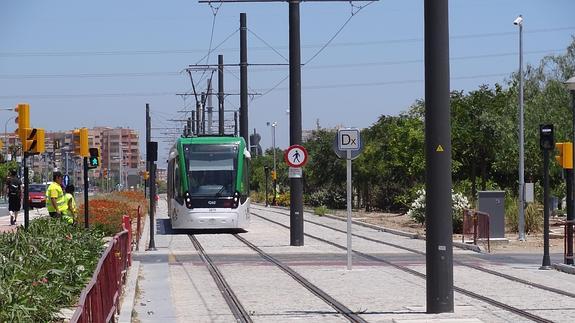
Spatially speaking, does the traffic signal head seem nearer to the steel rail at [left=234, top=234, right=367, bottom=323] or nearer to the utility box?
the steel rail at [left=234, top=234, right=367, bottom=323]

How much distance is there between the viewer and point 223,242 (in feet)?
99.8

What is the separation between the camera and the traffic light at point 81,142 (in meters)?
24.8

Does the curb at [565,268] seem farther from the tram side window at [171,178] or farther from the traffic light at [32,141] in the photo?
the tram side window at [171,178]

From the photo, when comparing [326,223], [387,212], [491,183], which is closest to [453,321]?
[326,223]

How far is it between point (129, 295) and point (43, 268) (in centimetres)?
368

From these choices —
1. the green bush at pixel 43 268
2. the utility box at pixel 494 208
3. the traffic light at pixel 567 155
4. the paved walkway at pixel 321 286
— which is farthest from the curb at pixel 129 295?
the utility box at pixel 494 208

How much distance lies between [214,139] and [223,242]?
515 centimetres

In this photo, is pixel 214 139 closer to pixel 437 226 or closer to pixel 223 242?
pixel 223 242

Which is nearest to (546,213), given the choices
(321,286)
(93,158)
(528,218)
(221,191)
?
(321,286)

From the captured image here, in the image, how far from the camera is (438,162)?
43.0 ft

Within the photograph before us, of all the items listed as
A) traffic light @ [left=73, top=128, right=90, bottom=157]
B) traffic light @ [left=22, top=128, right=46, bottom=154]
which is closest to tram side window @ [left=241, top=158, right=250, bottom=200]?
traffic light @ [left=73, top=128, right=90, bottom=157]

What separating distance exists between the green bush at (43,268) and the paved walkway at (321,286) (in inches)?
44.0

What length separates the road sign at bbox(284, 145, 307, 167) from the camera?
86.1 feet

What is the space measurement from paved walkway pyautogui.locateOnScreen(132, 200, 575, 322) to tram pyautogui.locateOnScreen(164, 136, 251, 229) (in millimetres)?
5031
